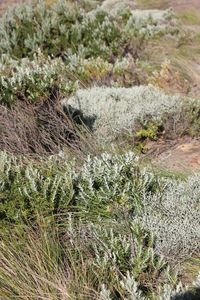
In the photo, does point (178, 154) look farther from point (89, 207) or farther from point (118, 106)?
point (89, 207)

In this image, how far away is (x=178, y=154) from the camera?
671cm

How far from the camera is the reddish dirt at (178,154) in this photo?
235 inches

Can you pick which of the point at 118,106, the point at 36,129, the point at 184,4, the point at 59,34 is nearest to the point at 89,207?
the point at 36,129

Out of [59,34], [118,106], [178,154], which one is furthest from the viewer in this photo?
[59,34]

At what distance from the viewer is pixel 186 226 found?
12.6 ft

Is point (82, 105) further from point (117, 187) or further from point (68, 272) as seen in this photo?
point (68, 272)

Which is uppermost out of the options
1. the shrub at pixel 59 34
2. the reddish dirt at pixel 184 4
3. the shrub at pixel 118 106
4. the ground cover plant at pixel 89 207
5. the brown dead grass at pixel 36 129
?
the ground cover plant at pixel 89 207

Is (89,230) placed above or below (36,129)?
above

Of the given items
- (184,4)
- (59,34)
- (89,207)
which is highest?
(89,207)

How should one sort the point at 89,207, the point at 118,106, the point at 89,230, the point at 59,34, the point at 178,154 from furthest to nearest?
the point at 59,34 → the point at 118,106 → the point at 178,154 → the point at 89,207 → the point at 89,230

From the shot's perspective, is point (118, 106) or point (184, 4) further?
point (184, 4)

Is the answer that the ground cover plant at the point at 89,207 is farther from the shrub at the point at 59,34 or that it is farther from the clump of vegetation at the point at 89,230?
the shrub at the point at 59,34

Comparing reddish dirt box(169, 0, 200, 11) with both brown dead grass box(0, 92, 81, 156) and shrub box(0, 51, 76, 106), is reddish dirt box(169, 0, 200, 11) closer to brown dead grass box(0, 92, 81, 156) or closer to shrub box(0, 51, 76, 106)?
shrub box(0, 51, 76, 106)

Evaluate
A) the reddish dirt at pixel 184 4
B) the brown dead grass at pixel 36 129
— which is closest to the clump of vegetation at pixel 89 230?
the brown dead grass at pixel 36 129
